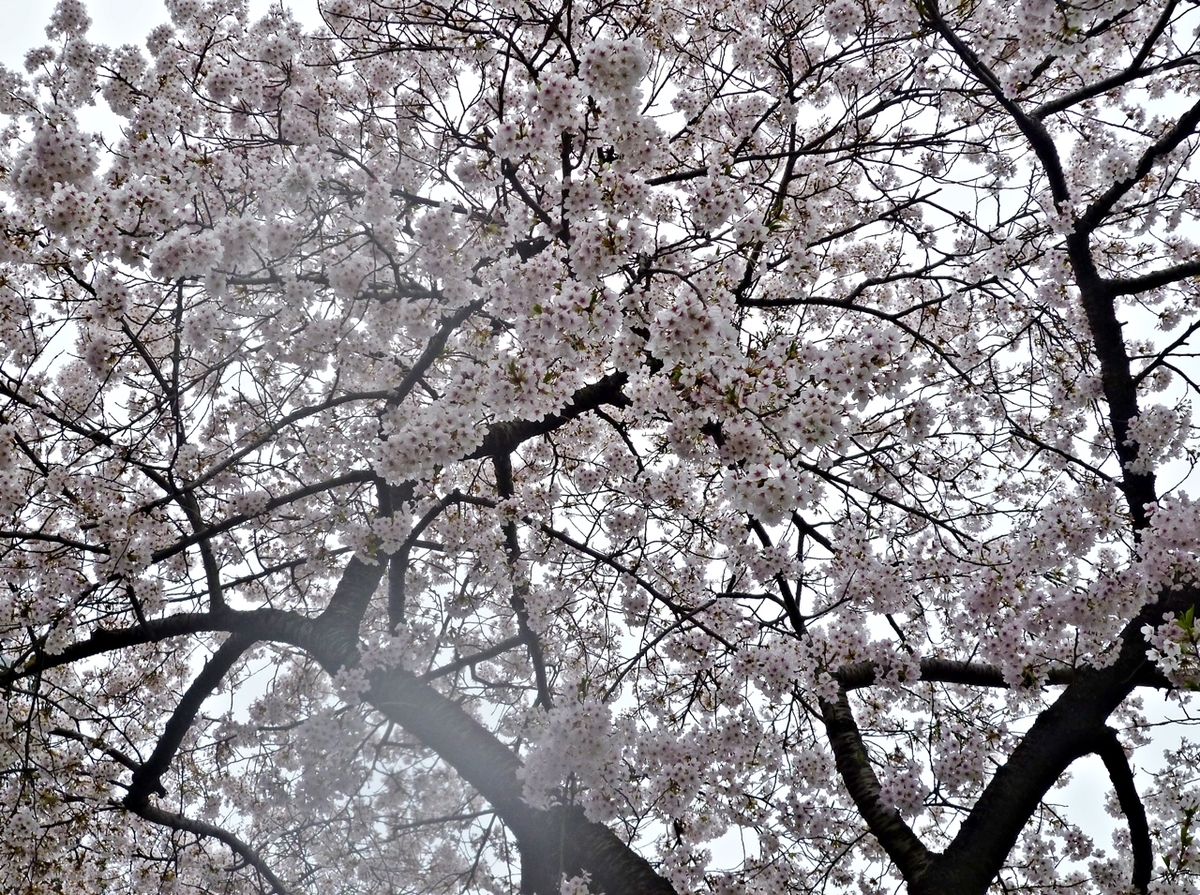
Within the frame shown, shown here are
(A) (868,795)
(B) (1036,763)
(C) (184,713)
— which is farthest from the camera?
(C) (184,713)

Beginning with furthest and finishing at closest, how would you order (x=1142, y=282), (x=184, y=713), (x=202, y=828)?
1. (x=202, y=828)
2. (x=184, y=713)
3. (x=1142, y=282)

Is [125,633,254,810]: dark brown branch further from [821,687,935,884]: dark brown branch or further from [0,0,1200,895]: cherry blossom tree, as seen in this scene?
[821,687,935,884]: dark brown branch

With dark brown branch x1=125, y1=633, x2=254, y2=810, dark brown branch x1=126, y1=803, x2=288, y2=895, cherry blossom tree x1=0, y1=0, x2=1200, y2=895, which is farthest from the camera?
dark brown branch x1=126, y1=803, x2=288, y2=895

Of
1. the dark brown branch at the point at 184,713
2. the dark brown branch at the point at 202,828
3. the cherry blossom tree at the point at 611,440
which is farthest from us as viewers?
the dark brown branch at the point at 202,828

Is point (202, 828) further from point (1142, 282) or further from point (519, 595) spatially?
point (1142, 282)

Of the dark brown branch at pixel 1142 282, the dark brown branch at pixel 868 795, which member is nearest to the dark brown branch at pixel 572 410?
the dark brown branch at pixel 868 795

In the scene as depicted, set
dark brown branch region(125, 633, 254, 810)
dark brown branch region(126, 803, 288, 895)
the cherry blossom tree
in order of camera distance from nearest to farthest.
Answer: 1. the cherry blossom tree
2. dark brown branch region(125, 633, 254, 810)
3. dark brown branch region(126, 803, 288, 895)

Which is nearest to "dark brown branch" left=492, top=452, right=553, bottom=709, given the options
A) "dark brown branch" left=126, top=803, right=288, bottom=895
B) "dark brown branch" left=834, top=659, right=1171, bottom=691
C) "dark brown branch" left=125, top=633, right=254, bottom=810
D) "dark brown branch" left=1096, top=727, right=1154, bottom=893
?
"dark brown branch" left=834, top=659, right=1171, bottom=691

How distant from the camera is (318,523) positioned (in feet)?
18.1

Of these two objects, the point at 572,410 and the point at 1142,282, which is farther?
the point at 572,410

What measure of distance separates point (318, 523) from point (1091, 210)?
611cm

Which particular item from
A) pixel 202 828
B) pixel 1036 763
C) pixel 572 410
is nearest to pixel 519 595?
pixel 572 410

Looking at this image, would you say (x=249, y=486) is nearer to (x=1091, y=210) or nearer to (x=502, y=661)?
(x=502, y=661)

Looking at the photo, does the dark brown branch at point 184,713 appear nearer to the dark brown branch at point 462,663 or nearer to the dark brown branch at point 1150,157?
the dark brown branch at point 462,663
